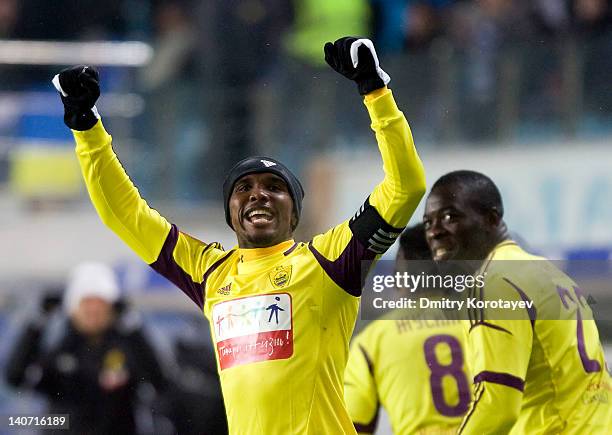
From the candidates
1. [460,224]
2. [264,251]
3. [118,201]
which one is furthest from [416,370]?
[118,201]

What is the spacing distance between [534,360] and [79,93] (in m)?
1.66

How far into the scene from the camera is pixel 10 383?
620 cm

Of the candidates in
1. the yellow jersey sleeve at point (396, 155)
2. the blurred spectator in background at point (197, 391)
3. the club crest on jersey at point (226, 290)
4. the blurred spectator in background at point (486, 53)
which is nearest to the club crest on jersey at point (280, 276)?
the club crest on jersey at point (226, 290)

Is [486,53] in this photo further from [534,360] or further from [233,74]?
[534,360]

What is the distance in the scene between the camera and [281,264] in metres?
4.05

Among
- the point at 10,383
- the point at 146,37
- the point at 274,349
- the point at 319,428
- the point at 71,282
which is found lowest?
the point at 319,428

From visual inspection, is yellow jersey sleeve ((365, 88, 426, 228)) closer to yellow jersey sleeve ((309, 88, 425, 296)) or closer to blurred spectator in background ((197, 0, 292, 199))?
yellow jersey sleeve ((309, 88, 425, 296))

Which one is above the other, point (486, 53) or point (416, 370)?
point (486, 53)

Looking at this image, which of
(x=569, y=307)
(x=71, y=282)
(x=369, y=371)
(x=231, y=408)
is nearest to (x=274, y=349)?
(x=231, y=408)

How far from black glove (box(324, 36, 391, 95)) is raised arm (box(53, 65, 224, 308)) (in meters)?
0.79

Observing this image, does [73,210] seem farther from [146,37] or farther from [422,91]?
[422,91]

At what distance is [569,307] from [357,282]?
80 cm

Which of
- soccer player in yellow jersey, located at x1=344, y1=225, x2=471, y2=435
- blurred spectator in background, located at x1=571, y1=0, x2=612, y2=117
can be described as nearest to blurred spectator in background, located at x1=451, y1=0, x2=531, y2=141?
blurred spectator in background, located at x1=571, y1=0, x2=612, y2=117

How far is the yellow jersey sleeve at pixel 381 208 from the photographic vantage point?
378cm
